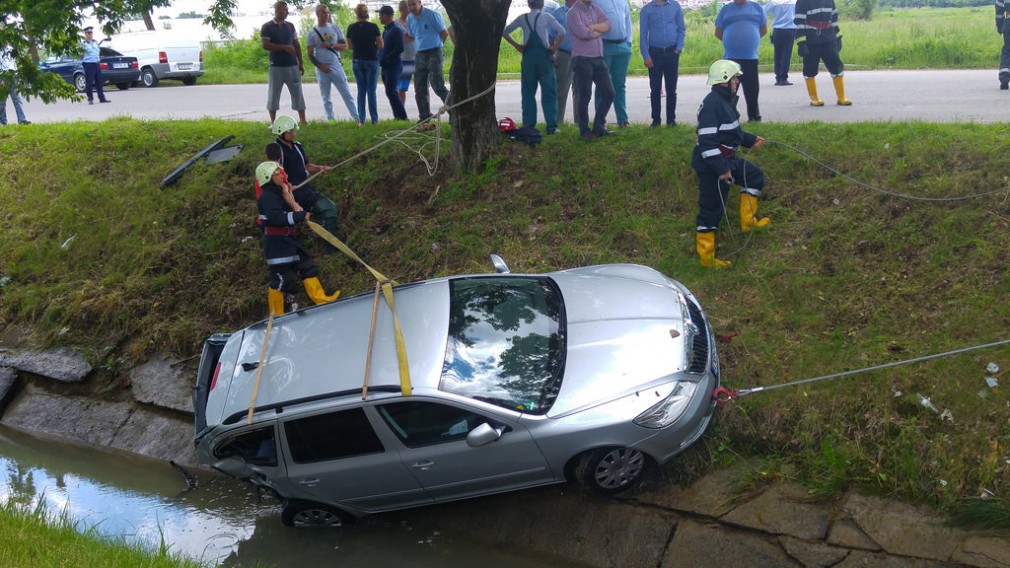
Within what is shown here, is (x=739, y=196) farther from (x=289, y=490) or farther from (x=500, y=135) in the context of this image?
(x=289, y=490)

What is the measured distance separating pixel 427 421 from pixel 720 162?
3.83 meters

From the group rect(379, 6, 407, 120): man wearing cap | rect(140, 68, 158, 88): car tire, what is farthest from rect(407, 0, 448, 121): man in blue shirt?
rect(140, 68, 158, 88): car tire

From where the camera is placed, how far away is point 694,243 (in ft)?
29.0

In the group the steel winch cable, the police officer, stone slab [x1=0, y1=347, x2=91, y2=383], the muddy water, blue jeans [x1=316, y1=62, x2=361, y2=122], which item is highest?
blue jeans [x1=316, y1=62, x2=361, y2=122]

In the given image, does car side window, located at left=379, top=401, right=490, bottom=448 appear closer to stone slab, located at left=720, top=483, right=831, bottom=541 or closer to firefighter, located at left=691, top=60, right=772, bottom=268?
stone slab, located at left=720, top=483, right=831, bottom=541

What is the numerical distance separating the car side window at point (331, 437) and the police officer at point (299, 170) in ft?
12.0

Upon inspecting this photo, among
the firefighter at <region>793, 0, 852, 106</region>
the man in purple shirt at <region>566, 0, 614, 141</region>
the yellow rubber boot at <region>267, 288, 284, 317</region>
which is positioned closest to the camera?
the yellow rubber boot at <region>267, 288, 284, 317</region>

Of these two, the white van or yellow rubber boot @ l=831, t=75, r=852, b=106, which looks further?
the white van

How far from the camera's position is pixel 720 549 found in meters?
6.12

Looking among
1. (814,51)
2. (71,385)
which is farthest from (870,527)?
(71,385)

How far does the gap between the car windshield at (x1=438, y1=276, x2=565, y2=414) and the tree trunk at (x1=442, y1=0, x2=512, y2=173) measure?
3.65 meters

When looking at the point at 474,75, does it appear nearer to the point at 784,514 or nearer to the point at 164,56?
the point at 784,514

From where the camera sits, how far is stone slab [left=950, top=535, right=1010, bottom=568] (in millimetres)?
5441

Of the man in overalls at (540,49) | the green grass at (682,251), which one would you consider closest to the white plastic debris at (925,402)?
the green grass at (682,251)
